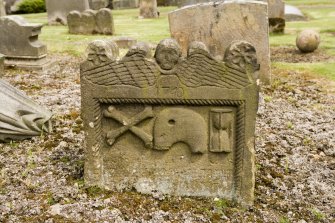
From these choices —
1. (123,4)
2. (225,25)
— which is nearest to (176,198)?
(225,25)

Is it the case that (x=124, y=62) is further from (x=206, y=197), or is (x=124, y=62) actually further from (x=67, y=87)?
(x=67, y=87)

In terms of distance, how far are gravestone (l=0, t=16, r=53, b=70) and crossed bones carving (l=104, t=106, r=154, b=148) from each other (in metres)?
6.29

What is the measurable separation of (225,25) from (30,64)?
15.1ft

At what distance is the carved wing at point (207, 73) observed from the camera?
3.80 metres

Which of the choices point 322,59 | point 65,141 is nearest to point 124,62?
point 65,141

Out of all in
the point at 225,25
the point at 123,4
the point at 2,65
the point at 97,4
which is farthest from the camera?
the point at 123,4

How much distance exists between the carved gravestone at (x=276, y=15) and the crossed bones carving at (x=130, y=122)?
10929 millimetres

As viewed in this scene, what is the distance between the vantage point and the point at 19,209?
3994 millimetres

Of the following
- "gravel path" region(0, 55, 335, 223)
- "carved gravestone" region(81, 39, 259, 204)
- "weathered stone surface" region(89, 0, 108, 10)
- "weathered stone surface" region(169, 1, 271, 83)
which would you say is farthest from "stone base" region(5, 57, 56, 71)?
"weathered stone surface" region(89, 0, 108, 10)

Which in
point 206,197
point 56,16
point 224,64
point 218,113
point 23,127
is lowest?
point 206,197

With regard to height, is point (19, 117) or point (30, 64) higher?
point (30, 64)

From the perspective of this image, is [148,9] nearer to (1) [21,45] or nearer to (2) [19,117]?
(1) [21,45]

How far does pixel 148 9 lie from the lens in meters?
19.7

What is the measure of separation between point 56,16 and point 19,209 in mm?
14537
